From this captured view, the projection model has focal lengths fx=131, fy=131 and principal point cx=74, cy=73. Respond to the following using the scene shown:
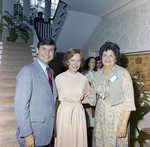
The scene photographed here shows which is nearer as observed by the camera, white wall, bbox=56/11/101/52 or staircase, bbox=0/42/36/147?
staircase, bbox=0/42/36/147

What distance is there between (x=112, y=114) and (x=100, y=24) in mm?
3586

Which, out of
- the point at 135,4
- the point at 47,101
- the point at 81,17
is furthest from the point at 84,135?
the point at 81,17

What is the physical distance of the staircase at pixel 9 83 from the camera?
2.55 meters

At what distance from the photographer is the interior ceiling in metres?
3.17

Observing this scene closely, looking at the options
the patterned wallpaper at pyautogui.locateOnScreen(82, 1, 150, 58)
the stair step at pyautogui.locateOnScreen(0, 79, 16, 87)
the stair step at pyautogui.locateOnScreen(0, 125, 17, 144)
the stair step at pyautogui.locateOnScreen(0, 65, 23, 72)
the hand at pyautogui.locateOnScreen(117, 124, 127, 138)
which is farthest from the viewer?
the stair step at pyautogui.locateOnScreen(0, 65, 23, 72)

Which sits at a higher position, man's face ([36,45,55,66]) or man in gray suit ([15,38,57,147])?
man's face ([36,45,55,66])

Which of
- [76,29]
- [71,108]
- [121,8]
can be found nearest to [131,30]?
[121,8]

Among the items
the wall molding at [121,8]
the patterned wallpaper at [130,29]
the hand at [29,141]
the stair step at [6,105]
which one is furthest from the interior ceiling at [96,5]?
the hand at [29,141]

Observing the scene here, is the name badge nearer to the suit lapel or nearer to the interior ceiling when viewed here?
the suit lapel

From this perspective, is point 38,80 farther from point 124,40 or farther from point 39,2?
point 39,2

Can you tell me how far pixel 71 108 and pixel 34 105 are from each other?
0.51 metres

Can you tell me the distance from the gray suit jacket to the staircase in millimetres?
1537

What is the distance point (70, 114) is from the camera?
1559 mm

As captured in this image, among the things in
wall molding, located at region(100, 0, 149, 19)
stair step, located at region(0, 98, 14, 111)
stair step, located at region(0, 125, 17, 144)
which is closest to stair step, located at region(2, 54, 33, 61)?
stair step, located at region(0, 98, 14, 111)
